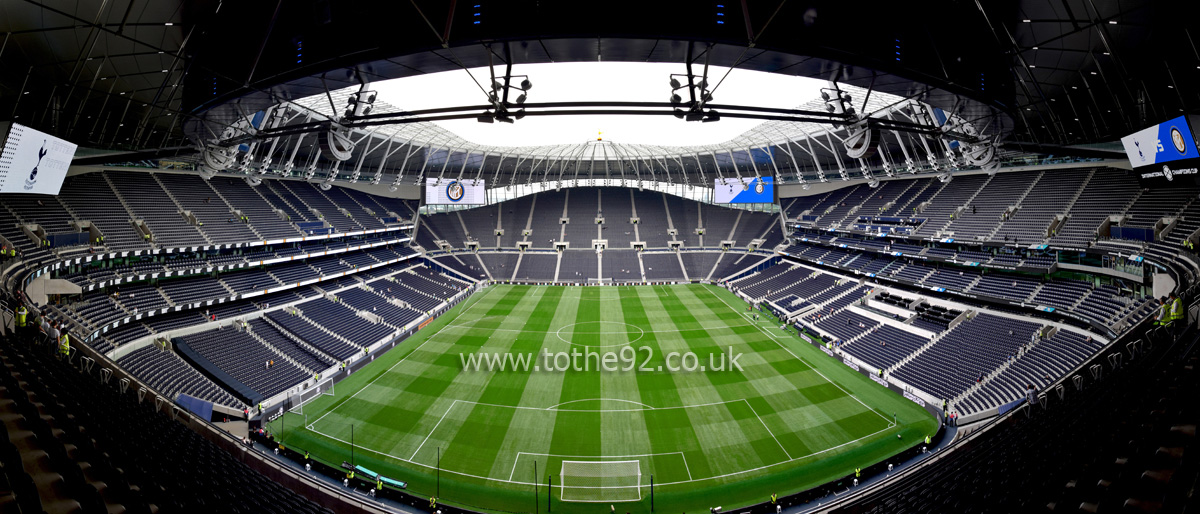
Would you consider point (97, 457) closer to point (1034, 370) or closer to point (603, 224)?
point (1034, 370)

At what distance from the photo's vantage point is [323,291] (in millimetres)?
34031

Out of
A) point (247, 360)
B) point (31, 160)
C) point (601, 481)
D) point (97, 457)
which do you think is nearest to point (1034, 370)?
point (601, 481)

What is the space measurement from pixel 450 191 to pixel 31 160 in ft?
131

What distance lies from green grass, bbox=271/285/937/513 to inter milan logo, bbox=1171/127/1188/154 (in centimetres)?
1171

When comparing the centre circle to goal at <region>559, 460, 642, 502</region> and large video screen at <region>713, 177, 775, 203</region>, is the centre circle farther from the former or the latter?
large video screen at <region>713, 177, 775, 203</region>

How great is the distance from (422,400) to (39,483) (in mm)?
16636

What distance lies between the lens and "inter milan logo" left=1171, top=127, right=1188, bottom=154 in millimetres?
10938

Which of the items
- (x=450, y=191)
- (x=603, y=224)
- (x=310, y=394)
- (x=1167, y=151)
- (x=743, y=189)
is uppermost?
(x=450, y=191)

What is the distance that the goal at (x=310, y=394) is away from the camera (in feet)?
66.1

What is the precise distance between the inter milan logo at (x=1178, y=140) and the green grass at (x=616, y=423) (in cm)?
1171

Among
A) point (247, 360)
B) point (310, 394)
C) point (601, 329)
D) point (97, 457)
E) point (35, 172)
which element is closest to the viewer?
point (97, 457)

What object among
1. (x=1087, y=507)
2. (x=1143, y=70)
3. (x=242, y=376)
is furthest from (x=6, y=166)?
(x=1143, y=70)

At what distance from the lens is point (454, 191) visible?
5006cm

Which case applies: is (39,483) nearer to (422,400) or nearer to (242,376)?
(422,400)
